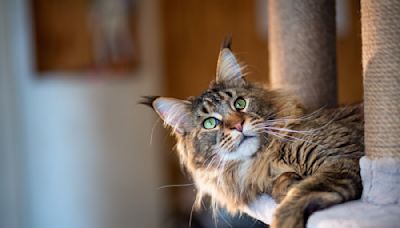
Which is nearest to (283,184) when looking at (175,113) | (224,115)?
(224,115)

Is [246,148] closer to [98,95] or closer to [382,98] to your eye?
[382,98]

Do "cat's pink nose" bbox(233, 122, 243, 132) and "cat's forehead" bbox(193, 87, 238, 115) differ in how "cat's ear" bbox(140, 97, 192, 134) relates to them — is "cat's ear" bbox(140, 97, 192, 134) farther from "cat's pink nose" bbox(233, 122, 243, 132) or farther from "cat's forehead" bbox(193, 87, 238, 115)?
"cat's pink nose" bbox(233, 122, 243, 132)

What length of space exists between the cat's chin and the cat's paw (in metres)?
0.27

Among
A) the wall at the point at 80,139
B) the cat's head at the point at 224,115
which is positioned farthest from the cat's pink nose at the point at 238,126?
the wall at the point at 80,139

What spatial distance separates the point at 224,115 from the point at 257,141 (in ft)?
0.35

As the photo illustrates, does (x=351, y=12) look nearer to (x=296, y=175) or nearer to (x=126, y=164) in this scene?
(x=126, y=164)

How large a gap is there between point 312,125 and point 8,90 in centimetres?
250

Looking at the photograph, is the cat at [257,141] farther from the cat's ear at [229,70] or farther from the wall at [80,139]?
the wall at [80,139]

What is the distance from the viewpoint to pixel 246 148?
1366 mm

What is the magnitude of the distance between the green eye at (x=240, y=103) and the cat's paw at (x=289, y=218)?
381 millimetres

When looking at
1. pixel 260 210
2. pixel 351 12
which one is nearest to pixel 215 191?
pixel 260 210

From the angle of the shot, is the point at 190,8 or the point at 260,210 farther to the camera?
the point at 190,8

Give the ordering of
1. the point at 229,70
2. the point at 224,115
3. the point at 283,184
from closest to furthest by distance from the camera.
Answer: the point at 283,184
the point at 224,115
the point at 229,70

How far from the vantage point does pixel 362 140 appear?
4.49ft
